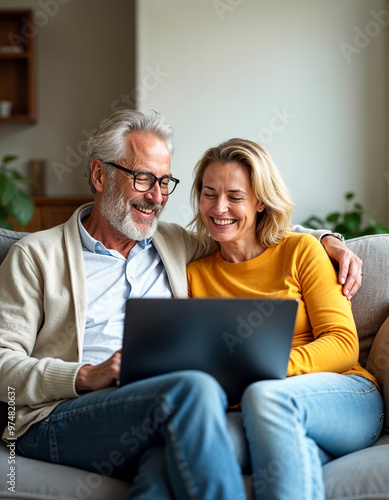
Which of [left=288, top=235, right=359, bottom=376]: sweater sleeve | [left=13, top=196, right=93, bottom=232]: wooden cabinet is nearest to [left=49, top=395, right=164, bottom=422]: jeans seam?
[left=288, top=235, right=359, bottom=376]: sweater sleeve

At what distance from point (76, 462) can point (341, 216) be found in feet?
9.56

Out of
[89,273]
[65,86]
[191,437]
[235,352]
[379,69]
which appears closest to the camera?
[191,437]

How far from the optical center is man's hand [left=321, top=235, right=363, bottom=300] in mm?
1814

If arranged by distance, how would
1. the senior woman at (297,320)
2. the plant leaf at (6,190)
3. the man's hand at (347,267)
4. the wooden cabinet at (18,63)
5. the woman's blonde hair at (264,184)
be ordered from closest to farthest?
the senior woman at (297,320)
the man's hand at (347,267)
the woman's blonde hair at (264,184)
the plant leaf at (6,190)
the wooden cabinet at (18,63)

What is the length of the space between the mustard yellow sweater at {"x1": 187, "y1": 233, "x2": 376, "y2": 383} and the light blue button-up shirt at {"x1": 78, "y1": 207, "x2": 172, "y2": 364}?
0.43ft

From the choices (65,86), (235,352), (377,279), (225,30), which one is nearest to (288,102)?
(225,30)

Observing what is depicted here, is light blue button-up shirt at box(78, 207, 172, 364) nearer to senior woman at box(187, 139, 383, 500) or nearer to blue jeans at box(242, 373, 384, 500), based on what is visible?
senior woman at box(187, 139, 383, 500)

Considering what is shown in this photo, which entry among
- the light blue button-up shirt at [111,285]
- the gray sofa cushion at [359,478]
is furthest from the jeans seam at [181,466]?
the light blue button-up shirt at [111,285]

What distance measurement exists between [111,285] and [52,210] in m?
3.03

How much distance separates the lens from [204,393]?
4.43ft

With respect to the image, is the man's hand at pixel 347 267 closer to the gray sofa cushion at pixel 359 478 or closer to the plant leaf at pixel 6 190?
the gray sofa cushion at pixel 359 478

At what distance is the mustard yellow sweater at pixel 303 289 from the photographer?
169 centimetres

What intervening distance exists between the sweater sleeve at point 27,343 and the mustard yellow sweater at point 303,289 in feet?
1.58

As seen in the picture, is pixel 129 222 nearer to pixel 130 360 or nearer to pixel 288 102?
pixel 130 360
